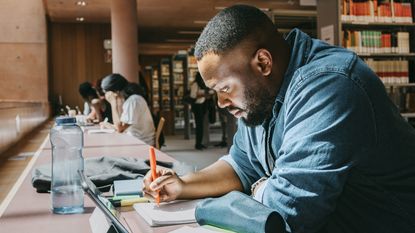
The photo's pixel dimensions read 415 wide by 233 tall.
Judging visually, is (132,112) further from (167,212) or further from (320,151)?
(320,151)

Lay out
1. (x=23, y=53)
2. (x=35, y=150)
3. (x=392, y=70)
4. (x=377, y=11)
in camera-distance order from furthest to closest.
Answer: (x=23, y=53) → (x=392, y=70) → (x=377, y=11) → (x=35, y=150)

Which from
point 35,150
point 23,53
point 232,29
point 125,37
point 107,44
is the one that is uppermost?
point 107,44

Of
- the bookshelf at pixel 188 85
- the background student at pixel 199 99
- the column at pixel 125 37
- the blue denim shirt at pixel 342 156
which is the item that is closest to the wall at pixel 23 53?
the column at pixel 125 37

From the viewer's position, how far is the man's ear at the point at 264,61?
111 centimetres

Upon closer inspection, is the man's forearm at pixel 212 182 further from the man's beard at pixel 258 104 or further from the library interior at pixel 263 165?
the man's beard at pixel 258 104

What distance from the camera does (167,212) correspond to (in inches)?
47.8

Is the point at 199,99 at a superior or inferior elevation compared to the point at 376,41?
inferior

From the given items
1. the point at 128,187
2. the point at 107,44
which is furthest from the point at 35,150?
the point at 107,44

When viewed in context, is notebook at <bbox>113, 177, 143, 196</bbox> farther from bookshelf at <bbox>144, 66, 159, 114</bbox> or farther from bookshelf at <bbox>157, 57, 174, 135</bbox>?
bookshelf at <bbox>144, 66, 159, 114</bbox>

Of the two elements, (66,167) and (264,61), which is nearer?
(264,61)

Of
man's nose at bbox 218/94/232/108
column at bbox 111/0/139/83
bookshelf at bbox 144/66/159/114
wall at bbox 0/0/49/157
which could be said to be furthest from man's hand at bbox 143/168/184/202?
bookshelf at bbox 144/66/159/114

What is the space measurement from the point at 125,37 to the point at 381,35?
429 cm

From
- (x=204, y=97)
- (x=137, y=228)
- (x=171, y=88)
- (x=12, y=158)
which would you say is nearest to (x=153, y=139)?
(x=12, y=158)

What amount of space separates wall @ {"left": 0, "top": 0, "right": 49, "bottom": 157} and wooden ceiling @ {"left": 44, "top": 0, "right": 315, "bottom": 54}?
0.63 m
